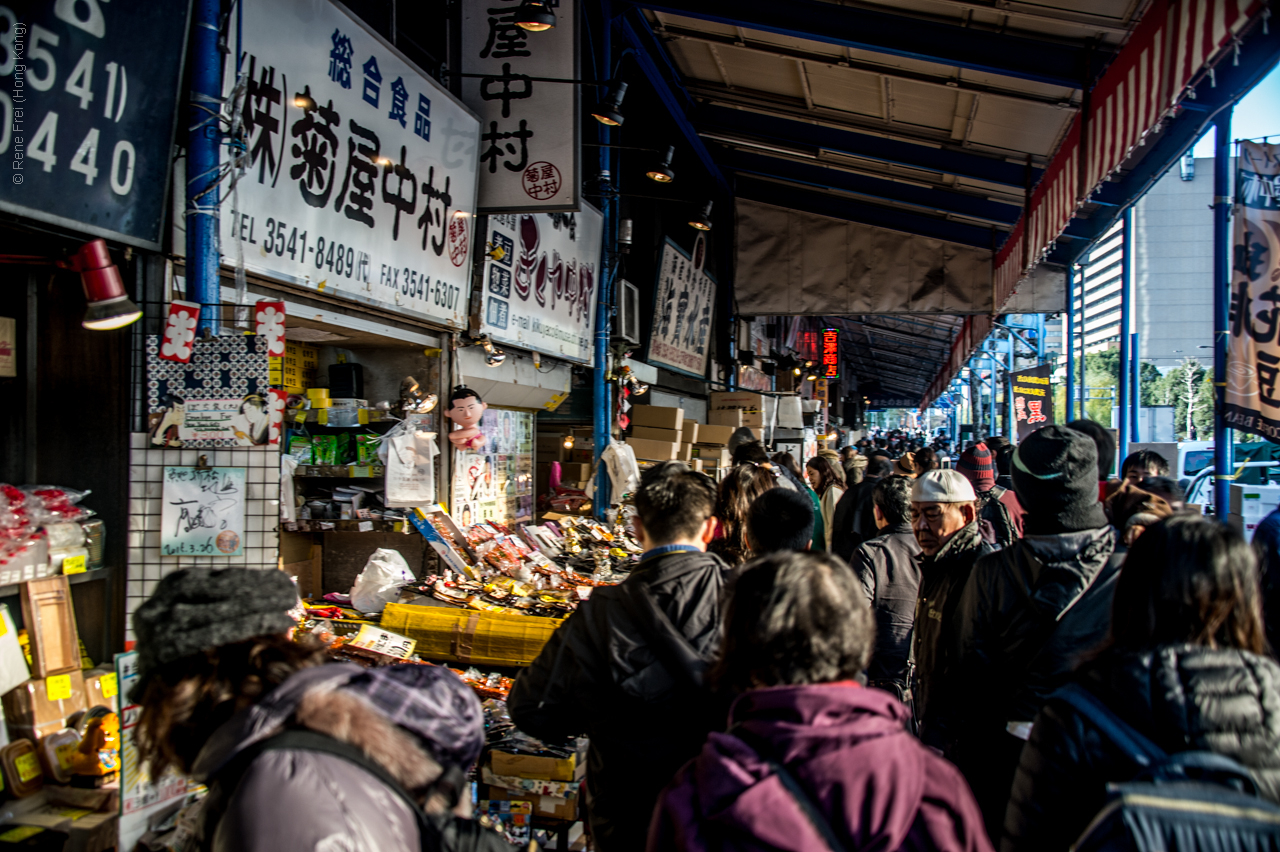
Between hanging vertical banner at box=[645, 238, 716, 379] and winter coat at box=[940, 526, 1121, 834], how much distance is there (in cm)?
954

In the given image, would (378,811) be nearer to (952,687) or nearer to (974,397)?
(952,687)

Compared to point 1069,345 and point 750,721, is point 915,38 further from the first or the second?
point 750,721

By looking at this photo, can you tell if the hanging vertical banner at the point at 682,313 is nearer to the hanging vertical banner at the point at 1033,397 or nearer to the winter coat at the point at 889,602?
the hanging vertical banner at the point at 1033,397

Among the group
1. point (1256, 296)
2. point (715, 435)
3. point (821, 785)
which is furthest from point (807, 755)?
point (715, 435)

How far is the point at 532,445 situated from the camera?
9484 mm

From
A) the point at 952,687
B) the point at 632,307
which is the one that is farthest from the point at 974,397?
the point at 952,687

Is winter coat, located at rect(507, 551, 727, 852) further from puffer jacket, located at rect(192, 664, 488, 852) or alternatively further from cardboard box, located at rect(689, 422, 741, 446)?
cardboard box, located at rect(689, 422, 741, 446)

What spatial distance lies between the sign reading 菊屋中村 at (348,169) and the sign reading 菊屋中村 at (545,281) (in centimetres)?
57

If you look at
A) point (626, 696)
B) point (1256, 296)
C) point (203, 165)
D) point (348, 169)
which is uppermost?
point (348, 169)

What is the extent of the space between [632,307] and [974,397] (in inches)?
979

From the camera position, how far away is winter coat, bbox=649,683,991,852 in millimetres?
1300

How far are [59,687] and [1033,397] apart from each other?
513 inches

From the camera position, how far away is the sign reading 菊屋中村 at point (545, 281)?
7.45 meters

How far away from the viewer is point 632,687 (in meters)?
2.24
